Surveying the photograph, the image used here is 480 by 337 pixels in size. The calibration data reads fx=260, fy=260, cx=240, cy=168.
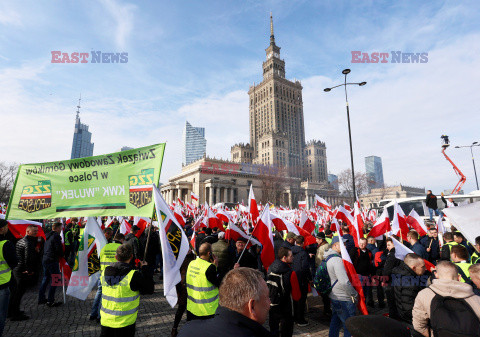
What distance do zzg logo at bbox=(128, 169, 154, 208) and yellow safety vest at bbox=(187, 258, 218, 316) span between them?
1418 millimetres

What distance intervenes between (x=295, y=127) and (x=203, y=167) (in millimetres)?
53709

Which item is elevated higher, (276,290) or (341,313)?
(276,290)

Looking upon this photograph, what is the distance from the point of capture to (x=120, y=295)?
3480 mm

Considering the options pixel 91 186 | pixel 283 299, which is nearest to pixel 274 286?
pixel 283 299

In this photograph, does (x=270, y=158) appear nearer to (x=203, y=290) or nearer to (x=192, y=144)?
(x=192, y=144)

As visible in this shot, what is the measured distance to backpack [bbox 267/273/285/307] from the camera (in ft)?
13.3

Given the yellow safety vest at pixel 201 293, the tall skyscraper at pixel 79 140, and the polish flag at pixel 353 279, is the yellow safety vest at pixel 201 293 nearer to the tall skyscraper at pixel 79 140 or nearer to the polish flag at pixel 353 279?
the polish flag at pixel 353 279

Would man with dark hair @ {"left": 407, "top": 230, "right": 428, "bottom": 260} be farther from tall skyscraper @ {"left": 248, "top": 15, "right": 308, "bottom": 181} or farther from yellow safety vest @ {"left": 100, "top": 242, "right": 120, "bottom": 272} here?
tall skyscraper @ {"left": 248, "top": 15, "right": 308, "bottom": 181}

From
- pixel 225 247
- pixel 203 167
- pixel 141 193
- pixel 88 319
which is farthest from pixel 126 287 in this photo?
pixel 203 167

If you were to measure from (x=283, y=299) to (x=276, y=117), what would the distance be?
4210 inches

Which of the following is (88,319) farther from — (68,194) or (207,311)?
(207,311)

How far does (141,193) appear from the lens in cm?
451

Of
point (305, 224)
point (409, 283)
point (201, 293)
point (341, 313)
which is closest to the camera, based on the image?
point (201, 293)

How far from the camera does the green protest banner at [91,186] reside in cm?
453
